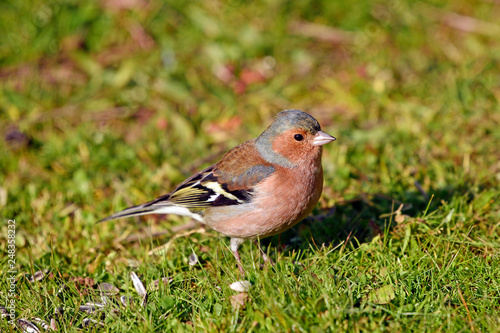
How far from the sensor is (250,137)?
245 inches

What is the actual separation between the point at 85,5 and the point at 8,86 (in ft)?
5.34

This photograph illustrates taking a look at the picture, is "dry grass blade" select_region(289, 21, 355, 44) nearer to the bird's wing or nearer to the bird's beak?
the bird's wing

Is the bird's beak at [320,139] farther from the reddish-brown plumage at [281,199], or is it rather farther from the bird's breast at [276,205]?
the bird's breast at [276,205]

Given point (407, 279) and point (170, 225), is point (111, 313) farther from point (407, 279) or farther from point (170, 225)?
point (407, 279)

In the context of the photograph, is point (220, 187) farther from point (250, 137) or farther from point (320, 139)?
point (250, 137)

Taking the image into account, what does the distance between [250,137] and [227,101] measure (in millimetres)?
767

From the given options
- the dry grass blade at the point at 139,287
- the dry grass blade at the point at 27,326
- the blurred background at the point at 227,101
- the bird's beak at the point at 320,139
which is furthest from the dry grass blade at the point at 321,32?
the dry grass blade at the point at 27,326

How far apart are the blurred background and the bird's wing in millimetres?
469

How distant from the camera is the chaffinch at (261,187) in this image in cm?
403

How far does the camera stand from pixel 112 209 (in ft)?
17.3

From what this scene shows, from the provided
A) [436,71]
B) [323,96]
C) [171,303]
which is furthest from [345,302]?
[436,71]

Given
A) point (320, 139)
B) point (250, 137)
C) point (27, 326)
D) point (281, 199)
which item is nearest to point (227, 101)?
point (250, 137)

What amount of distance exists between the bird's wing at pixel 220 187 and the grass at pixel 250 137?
291 millimetres

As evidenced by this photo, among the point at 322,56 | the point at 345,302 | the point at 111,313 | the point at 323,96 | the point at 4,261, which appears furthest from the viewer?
the point at 322,56
